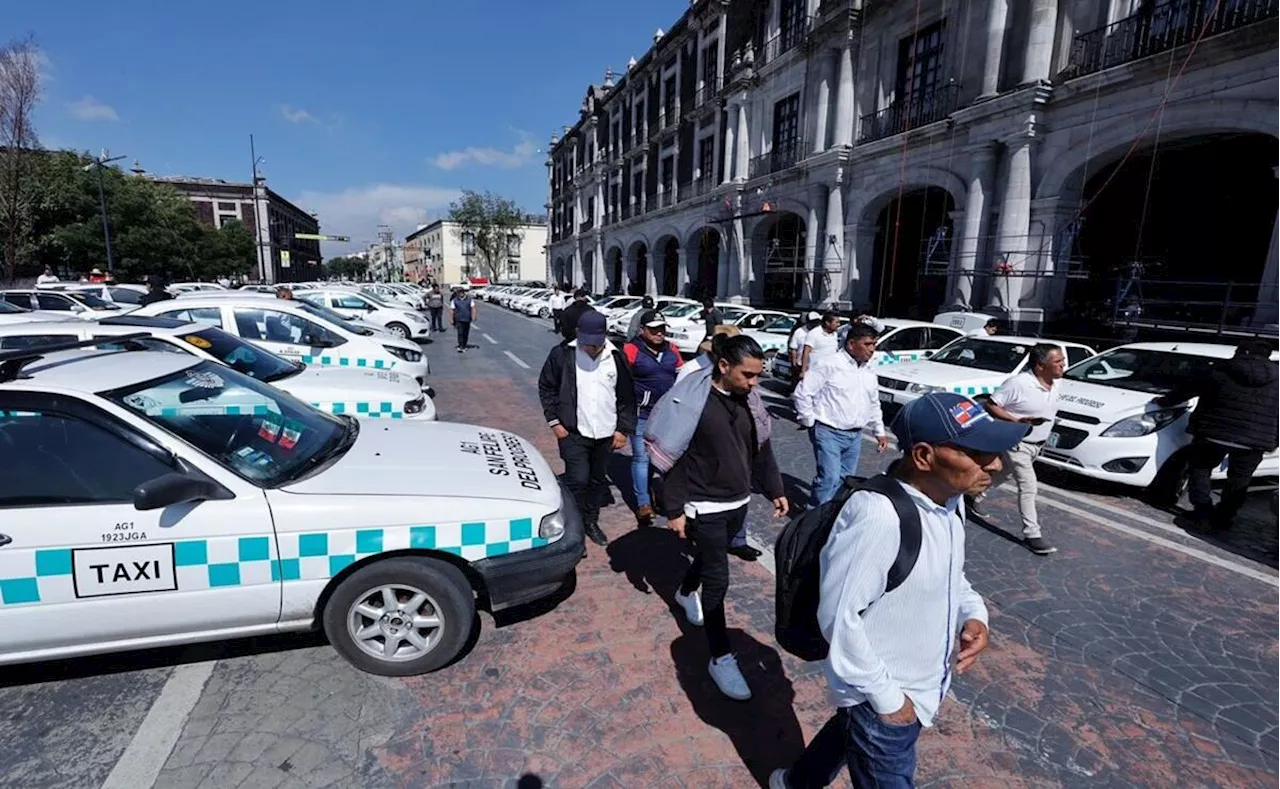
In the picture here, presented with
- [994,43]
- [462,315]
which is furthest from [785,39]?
[462,315]

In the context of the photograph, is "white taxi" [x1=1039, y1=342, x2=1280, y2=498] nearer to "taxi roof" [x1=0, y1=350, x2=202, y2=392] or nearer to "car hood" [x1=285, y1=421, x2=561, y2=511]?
"car hood" [x1=285, y1=421, x2=561, y2=511]

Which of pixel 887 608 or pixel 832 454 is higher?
pixel 887 608

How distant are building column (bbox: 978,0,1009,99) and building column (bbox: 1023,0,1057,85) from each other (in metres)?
0.79

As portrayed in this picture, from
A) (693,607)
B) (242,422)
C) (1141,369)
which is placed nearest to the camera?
(242,422)

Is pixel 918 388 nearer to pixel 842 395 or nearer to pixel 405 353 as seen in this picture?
pixel 842 395

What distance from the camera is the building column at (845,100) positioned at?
790 inches

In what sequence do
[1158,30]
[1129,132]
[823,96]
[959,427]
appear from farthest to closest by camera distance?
[823,96], [1129,132], [1158,30], [959,427]

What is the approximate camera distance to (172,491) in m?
2.58

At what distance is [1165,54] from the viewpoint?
38.4 feet

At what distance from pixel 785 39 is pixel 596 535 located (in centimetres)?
2455

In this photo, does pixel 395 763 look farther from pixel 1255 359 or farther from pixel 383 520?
pixel 1255 359

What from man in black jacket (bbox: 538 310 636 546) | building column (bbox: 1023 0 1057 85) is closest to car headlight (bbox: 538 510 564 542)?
man in black jacket (bbox: 538 310 636 546)

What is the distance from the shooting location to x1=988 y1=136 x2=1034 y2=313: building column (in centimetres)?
1430

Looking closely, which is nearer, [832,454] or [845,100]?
[832,454]
